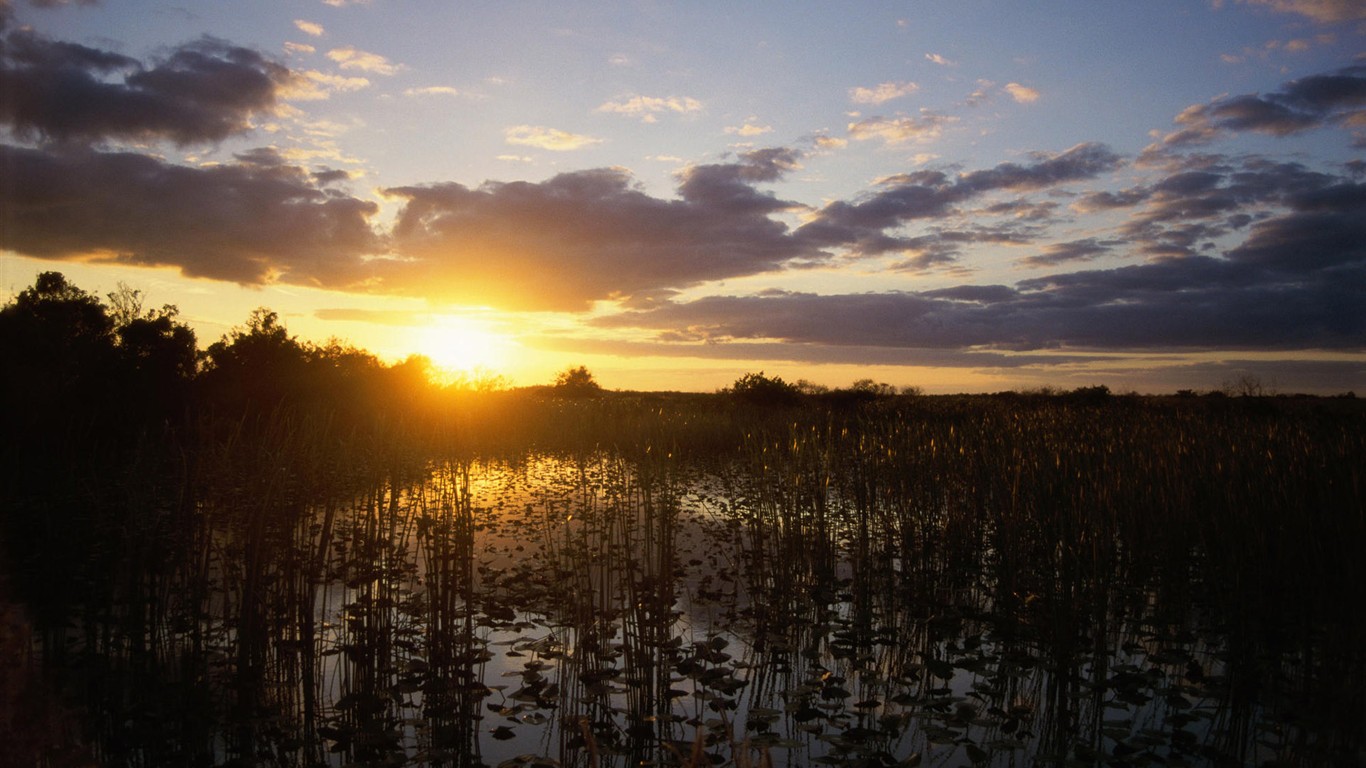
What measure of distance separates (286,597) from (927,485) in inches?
287

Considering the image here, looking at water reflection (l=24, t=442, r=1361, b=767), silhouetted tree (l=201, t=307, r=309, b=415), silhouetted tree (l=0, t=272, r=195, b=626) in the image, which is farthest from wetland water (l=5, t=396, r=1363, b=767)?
silhouetted tree (l=201, t=307, r=309, b=415)

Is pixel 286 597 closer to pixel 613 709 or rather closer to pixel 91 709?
pixel 91 709

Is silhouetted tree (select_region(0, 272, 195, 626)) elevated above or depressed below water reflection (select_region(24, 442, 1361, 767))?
Result: above

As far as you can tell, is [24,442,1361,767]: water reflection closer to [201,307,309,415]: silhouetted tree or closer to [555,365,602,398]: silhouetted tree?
[201,307,309,415]: silhouetted tree

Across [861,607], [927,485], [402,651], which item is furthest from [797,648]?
[927,485]

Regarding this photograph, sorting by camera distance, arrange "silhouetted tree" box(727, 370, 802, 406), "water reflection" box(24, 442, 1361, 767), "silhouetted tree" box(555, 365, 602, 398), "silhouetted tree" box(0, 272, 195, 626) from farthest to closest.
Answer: "silhouetted tree" box(555, 365, 602, 398), "silhouetted tree" box(727, 370, 802, 406), "silhouetted tree" box(0, 272, 195, 626), "water reflection" box(24, 442, 1361, 767)

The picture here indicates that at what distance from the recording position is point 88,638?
5.39 metres

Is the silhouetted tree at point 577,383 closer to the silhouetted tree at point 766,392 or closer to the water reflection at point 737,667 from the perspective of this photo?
the silhouetted tree at point 766,392

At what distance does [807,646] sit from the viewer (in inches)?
244

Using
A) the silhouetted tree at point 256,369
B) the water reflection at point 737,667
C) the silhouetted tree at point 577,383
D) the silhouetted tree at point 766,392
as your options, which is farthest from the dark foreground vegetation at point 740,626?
the silhouetted tree at point 577,383

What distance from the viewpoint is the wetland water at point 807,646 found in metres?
4.40

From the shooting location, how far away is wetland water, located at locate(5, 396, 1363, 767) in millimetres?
4398

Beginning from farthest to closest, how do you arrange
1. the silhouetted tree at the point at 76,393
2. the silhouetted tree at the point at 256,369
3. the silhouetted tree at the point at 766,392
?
the silhouetted tree at the point at 766,392
the silhouetted tree at the point at 256,369
the silhouetted tree at the point at 76,393

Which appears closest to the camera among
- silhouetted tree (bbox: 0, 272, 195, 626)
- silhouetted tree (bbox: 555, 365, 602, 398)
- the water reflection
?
the water reflection
